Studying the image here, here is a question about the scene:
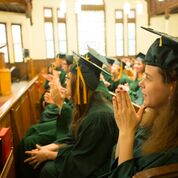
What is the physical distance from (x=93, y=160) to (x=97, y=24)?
1152 centimetres

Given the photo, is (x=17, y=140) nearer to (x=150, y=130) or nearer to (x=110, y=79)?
(x=150, y=130)

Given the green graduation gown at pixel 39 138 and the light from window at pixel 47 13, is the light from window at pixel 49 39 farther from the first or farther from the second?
the green graduation gown at pixel 39 138

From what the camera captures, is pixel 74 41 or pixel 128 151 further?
pixel 74 41

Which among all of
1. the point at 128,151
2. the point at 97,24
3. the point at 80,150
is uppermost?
the point at 97,24

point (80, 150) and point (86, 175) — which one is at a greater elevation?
point (80, 150)

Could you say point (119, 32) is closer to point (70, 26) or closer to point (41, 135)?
point (70, 26)

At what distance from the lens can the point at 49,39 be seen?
12070 millimetres

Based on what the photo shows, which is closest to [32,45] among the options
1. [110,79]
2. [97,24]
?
[97,24]

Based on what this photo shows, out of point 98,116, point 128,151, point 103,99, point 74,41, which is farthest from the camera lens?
point 74,41

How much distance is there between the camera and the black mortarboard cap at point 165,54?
1401 millimetres

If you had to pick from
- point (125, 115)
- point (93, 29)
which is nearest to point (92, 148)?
point (125, 115)

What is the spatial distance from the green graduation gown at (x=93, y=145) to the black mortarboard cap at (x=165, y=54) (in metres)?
0.74

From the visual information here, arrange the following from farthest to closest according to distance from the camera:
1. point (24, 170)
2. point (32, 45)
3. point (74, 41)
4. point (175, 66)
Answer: point (74, 41)
point (32, 45)
point (24, 170)
point (175, 66)

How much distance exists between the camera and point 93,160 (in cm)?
212
